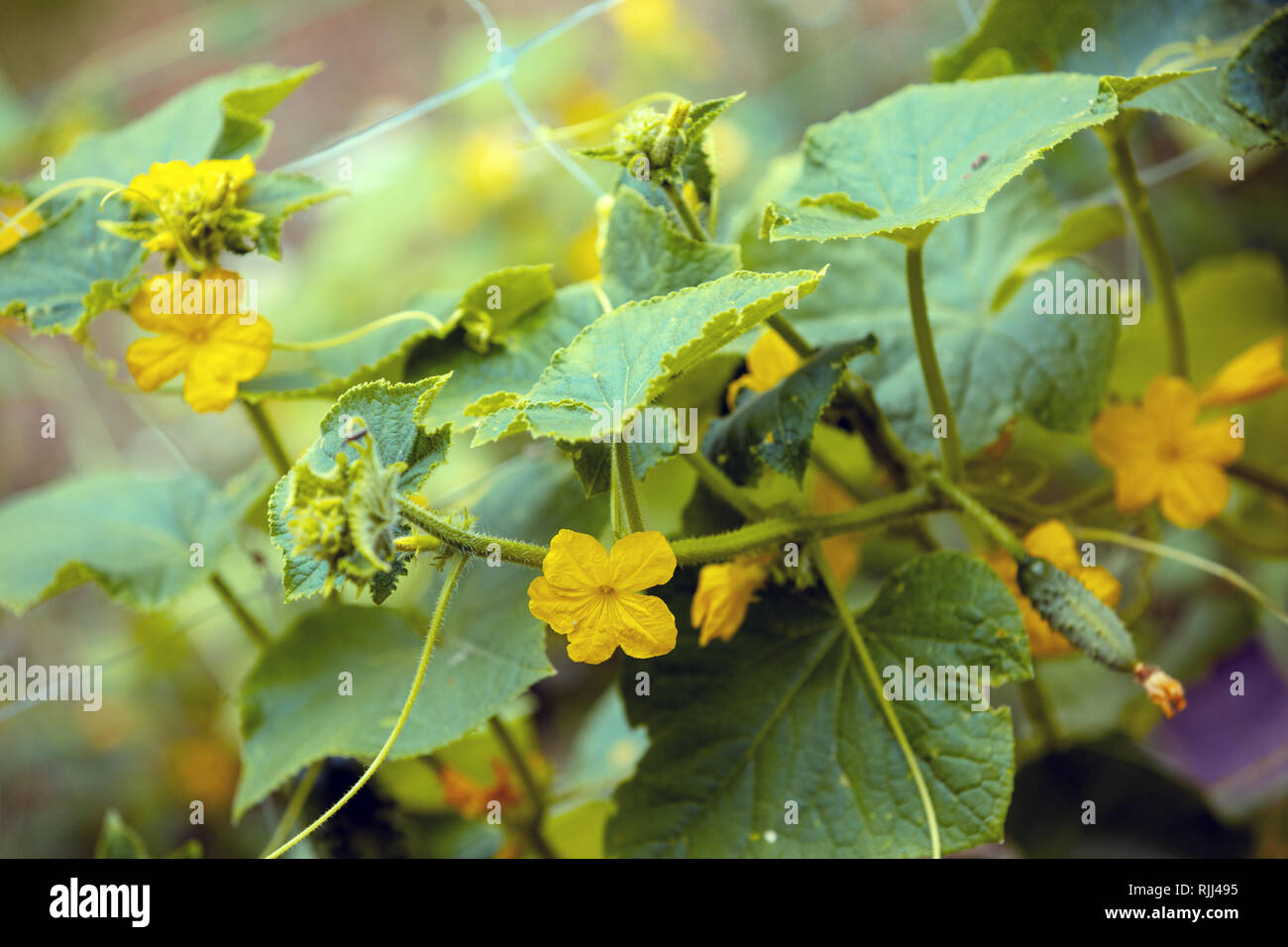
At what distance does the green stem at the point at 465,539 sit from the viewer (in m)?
0.58

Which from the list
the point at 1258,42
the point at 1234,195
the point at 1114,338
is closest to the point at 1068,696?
the point at 1114,338

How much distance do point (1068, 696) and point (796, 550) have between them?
2.21 feet

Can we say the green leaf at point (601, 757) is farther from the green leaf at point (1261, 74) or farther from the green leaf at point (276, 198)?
the green leaf at point (1261, 74)

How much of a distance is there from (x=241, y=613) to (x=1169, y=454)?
859 millimetres

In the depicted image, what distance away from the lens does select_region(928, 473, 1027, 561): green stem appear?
0.75 m

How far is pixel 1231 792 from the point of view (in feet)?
4.20

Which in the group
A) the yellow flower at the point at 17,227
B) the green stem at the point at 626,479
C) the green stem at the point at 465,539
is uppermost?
the yellow flower at the point at 17,227

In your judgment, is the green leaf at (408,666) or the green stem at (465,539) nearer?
the green stem at (465,539)

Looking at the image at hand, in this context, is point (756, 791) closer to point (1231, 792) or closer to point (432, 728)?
point (432, 728)

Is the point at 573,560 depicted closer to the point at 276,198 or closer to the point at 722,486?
the point at 722,486

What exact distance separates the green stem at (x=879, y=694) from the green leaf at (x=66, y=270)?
0.58m

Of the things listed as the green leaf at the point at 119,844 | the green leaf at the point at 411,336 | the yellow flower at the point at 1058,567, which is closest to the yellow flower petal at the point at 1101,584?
the yellow flower at the point at 1058,567

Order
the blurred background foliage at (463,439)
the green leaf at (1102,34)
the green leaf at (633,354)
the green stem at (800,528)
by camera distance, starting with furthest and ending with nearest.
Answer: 1. the blurred background foliage at (463,439)
2. the green leaf at (1102,34)
3. the green stem at (800,528)
4. the green leaf at (633,354)

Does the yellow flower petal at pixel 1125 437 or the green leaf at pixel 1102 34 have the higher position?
the green leaf at pixel 1102 34
